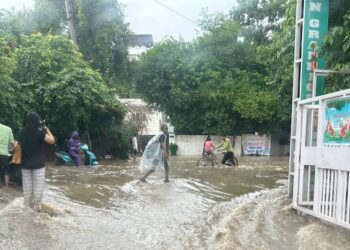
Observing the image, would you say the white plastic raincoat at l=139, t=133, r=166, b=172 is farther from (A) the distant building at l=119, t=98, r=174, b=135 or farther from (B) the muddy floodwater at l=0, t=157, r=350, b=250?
(A) the distant building at l=119, t=98, r=174, b=135

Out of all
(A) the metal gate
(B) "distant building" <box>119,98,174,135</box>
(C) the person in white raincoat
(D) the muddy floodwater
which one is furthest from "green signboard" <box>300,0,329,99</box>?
(B) "distant building" <box>119,98,174,135</box>

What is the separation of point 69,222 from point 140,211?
1714 millimetres

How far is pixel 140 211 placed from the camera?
30.6ft

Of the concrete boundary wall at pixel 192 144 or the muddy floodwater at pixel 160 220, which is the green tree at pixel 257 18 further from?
the muddy floodwater at pixel 160 220

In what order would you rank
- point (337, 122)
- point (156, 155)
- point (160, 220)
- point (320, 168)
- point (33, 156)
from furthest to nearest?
point (156, 155) < point (160, 220) < point (33, 156) < point (320, 168) < point (337, 122)

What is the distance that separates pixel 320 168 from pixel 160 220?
2913 mm

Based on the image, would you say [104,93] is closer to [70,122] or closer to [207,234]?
[70,122]

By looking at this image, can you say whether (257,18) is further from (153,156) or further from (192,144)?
(153,156)

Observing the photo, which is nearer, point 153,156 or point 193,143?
point 153,156

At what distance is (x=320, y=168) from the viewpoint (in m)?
7.36

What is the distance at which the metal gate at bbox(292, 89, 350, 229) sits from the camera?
6613mm

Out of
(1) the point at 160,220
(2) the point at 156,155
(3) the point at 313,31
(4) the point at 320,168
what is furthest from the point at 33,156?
(2) the point at 156,155

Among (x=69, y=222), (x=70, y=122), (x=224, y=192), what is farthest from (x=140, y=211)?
(x=70, y=122)

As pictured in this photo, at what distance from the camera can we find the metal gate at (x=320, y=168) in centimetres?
661
